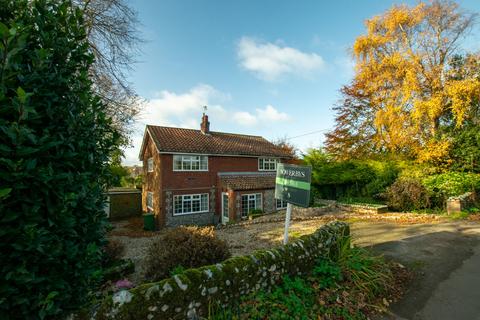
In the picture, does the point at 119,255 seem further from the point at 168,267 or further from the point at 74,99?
the point at 74,99

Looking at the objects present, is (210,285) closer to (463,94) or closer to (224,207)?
(224,207)

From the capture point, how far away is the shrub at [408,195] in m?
14.1

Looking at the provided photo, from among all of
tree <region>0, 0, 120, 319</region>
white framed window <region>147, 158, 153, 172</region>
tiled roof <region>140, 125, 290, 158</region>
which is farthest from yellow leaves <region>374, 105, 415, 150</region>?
tree <region>0, 0, 120, 319</region>

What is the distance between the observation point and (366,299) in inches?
179

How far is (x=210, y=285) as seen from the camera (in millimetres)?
3420

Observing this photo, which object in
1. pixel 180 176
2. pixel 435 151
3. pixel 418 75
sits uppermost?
pixel 418 75

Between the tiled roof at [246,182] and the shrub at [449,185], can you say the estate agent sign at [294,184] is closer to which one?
the tiled roof at [246,182]

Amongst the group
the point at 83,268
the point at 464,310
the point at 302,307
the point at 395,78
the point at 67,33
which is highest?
the point at 395,78

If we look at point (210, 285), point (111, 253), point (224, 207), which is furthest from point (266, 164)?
point (210, 285)

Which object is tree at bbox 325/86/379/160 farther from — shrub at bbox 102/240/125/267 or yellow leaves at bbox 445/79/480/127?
shrub at bbox 102/240/125/267

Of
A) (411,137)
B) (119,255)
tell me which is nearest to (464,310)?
(119,255)

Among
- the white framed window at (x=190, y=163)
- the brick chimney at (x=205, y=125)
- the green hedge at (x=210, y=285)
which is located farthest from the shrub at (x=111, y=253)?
the brick chimney at (x=205, y=125)

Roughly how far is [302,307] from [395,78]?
20302 mm

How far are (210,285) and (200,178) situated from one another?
1593 cm
